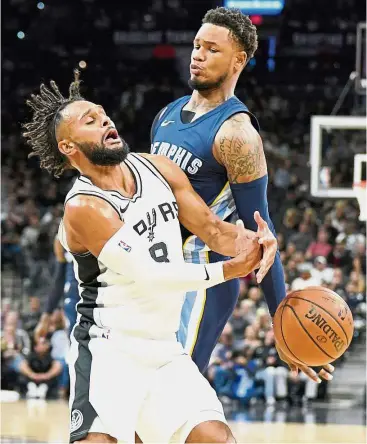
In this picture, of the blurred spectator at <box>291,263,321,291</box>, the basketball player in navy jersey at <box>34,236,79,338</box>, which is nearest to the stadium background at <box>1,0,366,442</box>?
the blurred spectator at <box>291,263,321,291</box>

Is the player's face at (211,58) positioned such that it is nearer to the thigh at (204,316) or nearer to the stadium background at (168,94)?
the thigh at (204,316)

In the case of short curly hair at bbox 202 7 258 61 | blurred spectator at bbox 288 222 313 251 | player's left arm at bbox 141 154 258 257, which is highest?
short curly hair at bbox 202 7 258 61

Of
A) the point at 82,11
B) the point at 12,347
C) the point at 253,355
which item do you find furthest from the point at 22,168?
the point at 253,355

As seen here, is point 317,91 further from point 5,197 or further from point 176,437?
point 176,437

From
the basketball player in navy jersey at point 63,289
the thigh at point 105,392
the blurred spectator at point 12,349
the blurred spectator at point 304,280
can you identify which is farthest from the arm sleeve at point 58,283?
the thigh at point 105,392

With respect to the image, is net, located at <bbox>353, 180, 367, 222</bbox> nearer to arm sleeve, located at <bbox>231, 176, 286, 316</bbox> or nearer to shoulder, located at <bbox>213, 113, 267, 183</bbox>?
arm sleeve, located at <bbox>231, 176, 286, 316</bbox>

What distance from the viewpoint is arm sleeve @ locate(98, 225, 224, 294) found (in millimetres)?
3596

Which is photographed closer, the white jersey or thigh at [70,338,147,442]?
thigh at [70,338,147,442]

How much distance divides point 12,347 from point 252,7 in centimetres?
721

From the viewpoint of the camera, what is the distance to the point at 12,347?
11.0 meters

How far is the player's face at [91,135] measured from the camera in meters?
3.79

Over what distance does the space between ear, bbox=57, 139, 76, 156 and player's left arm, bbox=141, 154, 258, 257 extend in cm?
33

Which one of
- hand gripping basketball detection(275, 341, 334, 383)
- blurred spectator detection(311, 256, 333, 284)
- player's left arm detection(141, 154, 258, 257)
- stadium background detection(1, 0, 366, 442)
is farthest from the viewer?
stadium background detection(1, 0, 366, 442)

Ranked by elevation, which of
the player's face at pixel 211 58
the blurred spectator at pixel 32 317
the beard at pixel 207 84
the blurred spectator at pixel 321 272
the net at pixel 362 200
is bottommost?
the blurred spectator at pixel 32 317
